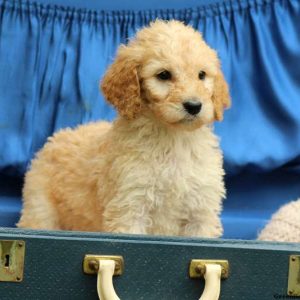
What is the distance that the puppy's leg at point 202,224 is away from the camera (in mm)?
2363

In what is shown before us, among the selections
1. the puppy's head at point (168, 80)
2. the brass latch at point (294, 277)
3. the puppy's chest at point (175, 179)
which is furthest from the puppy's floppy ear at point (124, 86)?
the brass latch at point (294, 277)

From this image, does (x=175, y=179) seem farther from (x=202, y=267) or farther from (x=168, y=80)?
(x=202, y=267)

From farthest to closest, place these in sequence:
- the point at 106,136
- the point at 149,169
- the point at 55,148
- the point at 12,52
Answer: the point at 12,52, the point at 55,148, the point at 106,136, the point at 149,169

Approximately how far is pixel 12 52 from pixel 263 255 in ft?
5.52

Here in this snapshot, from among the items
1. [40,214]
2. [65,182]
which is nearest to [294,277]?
[65,182]

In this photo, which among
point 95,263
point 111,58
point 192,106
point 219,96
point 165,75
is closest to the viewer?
point 95,263

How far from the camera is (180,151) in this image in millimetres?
2328

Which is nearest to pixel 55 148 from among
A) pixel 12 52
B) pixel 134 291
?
pixel 12 52

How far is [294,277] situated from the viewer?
1.74m

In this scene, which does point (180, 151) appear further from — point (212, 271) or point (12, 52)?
point (12, 52)

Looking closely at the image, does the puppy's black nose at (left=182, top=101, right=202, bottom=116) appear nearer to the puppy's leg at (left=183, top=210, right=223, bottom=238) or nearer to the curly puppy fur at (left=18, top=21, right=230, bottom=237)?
the curly puppy fur at (left=18, top=21, right=230, bottom=237)

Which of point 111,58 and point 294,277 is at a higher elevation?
point 111,58

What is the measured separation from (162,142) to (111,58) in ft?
2.60

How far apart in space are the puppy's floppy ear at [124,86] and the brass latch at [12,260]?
72 cm
